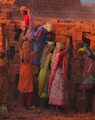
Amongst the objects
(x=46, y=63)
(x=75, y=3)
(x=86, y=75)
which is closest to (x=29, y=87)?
(x=46, y=63)

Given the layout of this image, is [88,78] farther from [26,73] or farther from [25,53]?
[25,53]

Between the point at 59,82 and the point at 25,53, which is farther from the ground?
the point at 25,53

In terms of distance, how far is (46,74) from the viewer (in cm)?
787

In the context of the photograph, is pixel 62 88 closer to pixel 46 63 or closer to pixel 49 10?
pixel 46 63

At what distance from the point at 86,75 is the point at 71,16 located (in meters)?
18.8

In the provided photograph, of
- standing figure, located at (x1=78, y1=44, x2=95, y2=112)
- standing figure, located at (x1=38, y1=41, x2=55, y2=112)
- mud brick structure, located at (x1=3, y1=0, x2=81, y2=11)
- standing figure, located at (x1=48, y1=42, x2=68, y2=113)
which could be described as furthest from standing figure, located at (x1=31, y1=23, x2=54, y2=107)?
mud brick structure, located at (x1=3, y1=0, x2=81, y2=11)

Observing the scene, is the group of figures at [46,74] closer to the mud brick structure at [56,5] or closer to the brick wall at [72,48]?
the brick wall at [72,48]

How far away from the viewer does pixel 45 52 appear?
7965 mm

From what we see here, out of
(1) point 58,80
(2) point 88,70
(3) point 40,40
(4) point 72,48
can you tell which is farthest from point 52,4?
(1) point 58,80

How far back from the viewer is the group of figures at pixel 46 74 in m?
7.59

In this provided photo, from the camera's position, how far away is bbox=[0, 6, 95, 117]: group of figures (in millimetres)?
7594

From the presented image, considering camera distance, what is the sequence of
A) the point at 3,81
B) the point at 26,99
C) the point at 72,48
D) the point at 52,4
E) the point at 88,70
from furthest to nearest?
the point at 52,4
the point at 72,48
the point at 88,70
the point at 26,99
the point at 3,81

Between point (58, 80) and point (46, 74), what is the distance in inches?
13.9

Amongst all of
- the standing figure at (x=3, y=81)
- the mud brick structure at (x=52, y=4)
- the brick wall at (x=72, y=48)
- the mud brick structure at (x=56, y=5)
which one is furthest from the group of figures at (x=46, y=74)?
the mud brick structure at (x=56, y=5)
